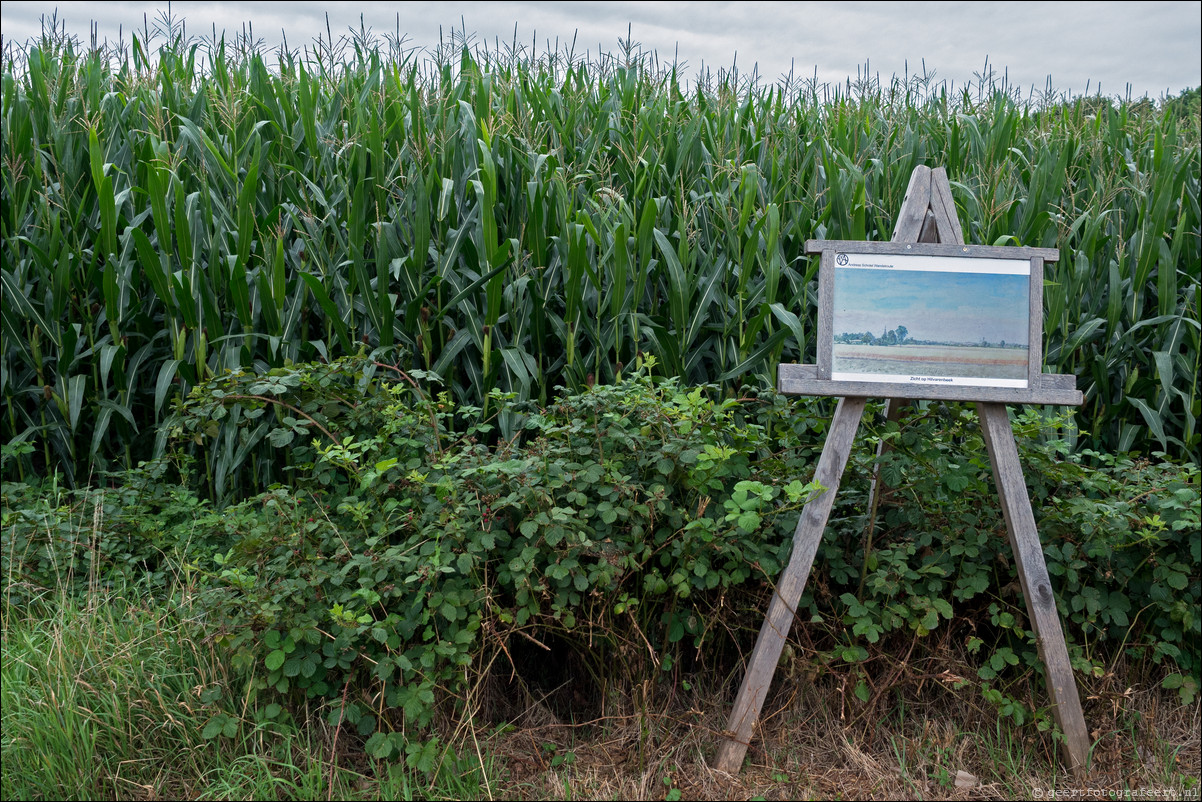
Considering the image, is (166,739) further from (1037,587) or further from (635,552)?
(1037,587)

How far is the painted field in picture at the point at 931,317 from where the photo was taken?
9.04 feet

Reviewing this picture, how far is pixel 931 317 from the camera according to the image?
2777mm

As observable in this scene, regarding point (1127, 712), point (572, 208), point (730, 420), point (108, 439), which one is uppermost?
point (572, 208)

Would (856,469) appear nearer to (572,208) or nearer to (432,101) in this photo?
(572,208)

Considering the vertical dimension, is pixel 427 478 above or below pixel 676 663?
above

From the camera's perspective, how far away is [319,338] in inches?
176

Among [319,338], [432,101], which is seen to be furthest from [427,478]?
[432,101]

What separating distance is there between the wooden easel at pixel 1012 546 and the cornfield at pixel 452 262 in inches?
48.8

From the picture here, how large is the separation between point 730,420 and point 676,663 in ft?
3.02

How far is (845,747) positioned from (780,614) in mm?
519

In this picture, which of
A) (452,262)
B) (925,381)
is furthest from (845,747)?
(452,262)

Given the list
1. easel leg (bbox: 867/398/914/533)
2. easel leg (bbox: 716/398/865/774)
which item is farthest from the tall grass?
easel leg (bbox: 867/398/914/533)

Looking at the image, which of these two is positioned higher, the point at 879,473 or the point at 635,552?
the point at 879,473

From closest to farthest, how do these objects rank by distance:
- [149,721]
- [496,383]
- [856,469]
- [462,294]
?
[149,721] → [856,469] → [462,294] → [496,383]
